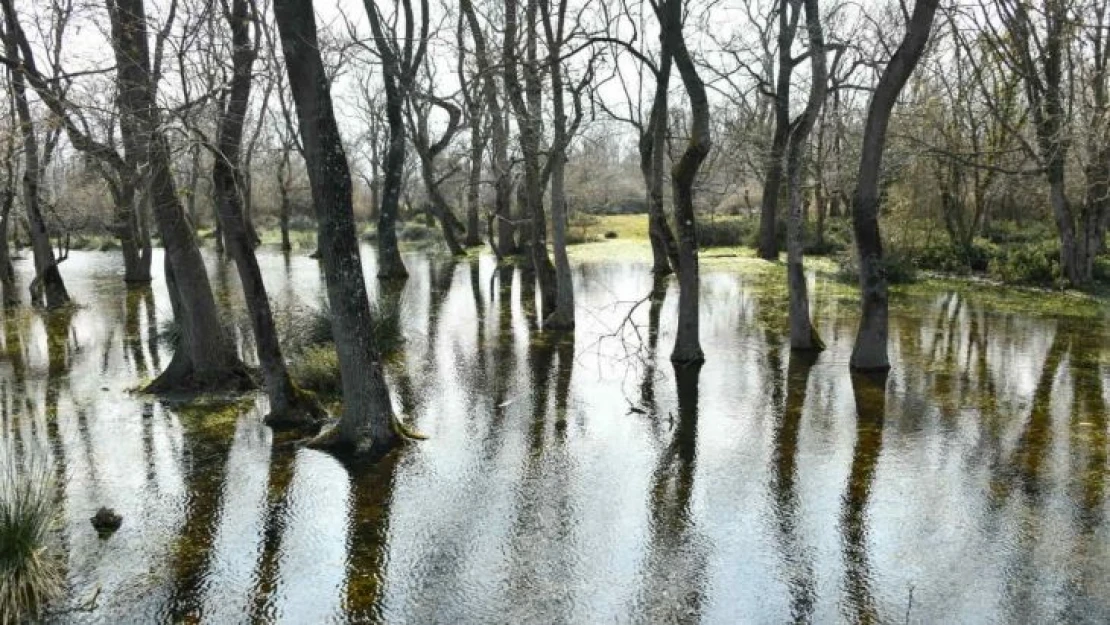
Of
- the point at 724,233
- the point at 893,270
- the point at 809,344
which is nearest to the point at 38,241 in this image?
the point at 809,344

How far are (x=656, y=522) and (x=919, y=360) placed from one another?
795 cm

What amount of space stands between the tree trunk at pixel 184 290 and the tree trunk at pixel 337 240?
299cm

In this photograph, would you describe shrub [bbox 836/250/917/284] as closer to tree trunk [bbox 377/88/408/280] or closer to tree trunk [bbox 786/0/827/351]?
tree trunk [bbox 786/0/827/351]

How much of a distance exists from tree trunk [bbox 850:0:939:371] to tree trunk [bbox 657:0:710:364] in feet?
7.24

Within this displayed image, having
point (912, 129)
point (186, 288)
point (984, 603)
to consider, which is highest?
point (912, 129)

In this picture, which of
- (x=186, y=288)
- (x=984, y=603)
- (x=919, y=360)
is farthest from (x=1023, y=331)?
(x=186, y=288)

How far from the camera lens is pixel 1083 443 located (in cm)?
920

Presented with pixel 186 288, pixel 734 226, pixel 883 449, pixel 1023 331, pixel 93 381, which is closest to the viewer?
pixel 883 449

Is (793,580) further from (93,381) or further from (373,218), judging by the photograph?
(373,218)

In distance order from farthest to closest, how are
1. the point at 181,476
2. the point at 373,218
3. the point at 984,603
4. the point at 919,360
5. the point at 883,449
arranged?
the point at 373,218, the point at 919,360, the point at 883,449, the point at 181,476, the point at 984,603

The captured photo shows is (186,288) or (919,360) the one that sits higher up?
(186,288)

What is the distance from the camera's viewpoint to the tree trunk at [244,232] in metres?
9.46

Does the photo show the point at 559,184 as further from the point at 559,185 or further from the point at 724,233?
the point at 724,233

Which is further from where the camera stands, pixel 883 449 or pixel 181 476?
pixel 883 449
